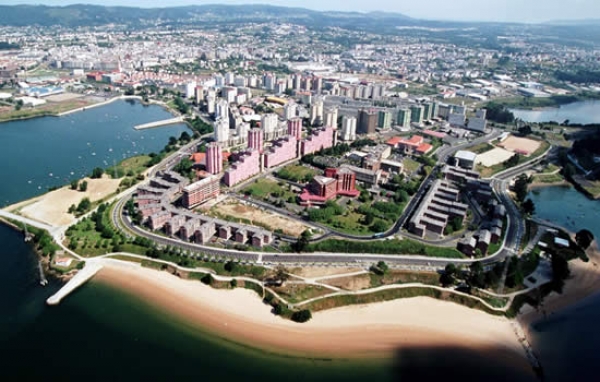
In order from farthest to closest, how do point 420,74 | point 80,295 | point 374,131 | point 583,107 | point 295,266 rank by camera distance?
point 420,74 < point 583,107 < point 374,131 < point 295,266 < point 80,295

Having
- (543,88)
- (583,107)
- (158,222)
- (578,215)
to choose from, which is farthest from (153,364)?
(543,88)

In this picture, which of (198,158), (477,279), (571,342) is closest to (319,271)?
(477,279)

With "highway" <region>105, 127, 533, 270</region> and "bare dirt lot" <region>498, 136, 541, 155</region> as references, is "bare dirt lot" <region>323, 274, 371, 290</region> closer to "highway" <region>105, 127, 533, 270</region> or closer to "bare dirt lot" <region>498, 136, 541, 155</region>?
"highway" <region>105, 127, 533, 270</region>

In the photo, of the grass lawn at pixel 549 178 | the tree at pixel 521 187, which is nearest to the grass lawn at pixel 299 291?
the tree at pixel 521 187

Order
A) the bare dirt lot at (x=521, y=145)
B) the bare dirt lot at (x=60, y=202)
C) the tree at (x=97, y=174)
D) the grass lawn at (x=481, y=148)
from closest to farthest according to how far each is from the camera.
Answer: the bare dirt lot at (x=60, y=202) → the tree at (x=97, y=174) → the grass lawn at (x=481, y=148) → the bare dirt lot at (x=521, y=145)

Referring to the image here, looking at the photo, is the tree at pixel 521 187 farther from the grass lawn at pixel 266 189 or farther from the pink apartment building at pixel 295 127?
the pink apartment building at pixel 295 127

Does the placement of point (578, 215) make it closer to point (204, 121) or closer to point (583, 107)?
point (204, 121)

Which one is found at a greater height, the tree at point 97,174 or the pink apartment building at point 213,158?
the pink apartment building at point 213,158
